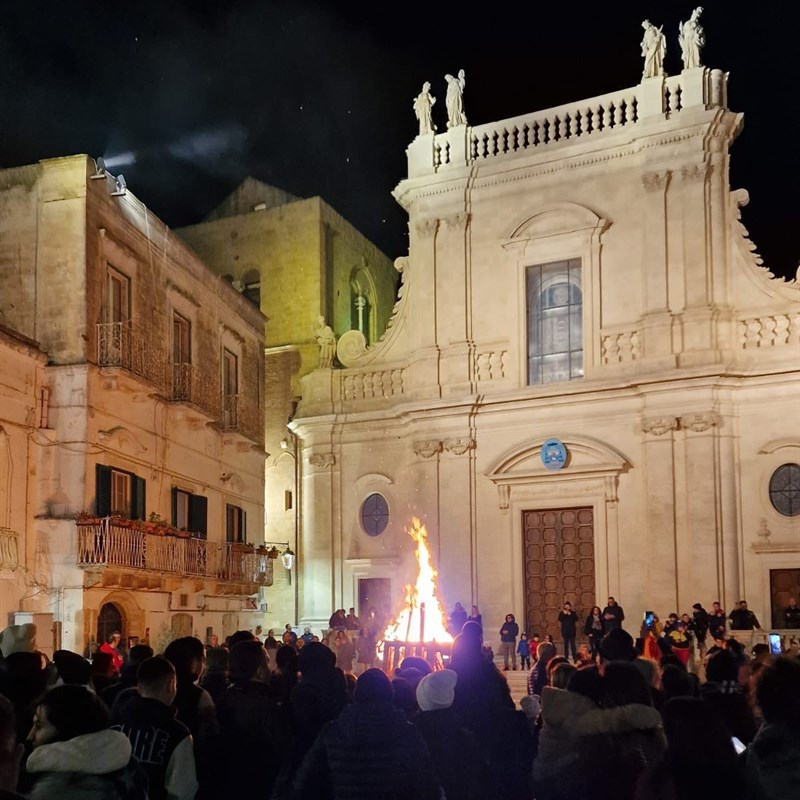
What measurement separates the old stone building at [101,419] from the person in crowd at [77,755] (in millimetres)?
14529

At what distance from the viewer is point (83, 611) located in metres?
19.7

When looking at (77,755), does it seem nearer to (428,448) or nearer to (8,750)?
(8,750)

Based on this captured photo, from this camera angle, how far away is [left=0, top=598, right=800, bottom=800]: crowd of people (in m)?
4.42

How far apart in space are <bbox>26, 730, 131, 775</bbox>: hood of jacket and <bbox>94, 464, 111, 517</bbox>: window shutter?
16.9m

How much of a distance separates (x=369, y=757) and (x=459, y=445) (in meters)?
24.2

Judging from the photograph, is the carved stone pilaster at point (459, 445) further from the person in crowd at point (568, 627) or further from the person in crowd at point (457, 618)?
the person in crowd at point (568, 627)

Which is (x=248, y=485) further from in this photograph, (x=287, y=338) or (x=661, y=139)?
(x=661, y=139)

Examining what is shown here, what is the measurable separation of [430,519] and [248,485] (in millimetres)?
4786

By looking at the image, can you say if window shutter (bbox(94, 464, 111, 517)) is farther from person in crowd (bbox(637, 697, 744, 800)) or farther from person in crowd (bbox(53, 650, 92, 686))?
person in crowd (bbox(637, 697, 744, 800))

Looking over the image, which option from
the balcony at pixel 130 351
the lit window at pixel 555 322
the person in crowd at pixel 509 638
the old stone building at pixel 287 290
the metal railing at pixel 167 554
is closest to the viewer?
the metal railing at pixel 167 554

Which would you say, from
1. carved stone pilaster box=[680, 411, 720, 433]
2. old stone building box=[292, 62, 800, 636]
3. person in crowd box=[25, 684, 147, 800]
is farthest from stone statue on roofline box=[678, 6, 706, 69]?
person in crowd box=[25, 684, 147, 800]

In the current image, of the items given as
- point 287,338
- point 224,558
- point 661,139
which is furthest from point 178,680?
point 287,338

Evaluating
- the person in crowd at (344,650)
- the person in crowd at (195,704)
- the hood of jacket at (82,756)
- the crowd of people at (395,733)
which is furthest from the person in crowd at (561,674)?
the person in crowd at (344,650)

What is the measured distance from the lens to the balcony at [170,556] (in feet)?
65.3
